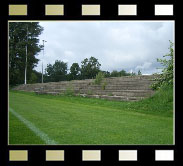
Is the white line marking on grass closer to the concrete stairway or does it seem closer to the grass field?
the grass field

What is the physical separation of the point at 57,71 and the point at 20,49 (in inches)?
34.6

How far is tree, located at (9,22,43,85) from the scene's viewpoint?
4.26 meters

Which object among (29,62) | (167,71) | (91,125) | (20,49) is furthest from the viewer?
(167,71)

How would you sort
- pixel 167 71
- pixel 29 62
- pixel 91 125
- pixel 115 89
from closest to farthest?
pixel 91 125, pixel 29 62, pixel 167 71, pixel 115 89

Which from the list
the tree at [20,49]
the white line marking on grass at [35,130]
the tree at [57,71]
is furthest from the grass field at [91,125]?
the tree at [57,71]

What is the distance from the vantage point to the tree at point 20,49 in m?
4.26

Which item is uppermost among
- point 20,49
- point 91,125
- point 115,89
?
point 20,49

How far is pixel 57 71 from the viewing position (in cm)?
505

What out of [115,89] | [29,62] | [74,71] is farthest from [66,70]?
[115,89]

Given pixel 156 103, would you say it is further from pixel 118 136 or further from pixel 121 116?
pixel 118 136

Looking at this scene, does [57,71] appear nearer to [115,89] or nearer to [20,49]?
[20,49]

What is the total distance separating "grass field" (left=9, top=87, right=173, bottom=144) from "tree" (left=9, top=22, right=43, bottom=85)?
15.7 inches

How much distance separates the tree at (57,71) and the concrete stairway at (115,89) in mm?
1574

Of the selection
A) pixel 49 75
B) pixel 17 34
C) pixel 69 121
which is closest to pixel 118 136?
pixel 69 121
